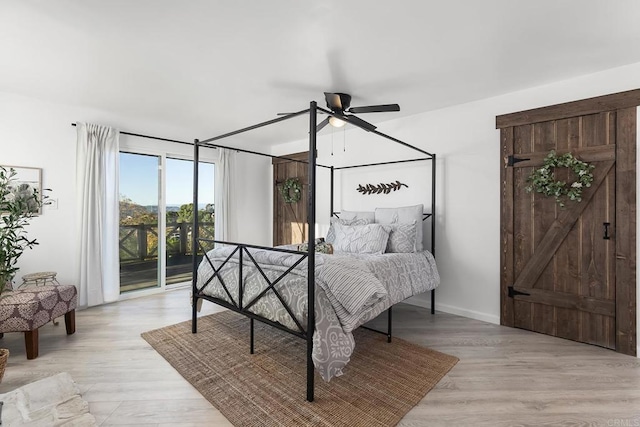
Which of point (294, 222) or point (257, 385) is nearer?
point (257, 385)

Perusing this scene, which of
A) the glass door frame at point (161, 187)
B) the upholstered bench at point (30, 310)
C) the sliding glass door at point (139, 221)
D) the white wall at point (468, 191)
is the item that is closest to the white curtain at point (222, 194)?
the glass door frame at point (161, 187)

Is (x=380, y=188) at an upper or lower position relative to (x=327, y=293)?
upper

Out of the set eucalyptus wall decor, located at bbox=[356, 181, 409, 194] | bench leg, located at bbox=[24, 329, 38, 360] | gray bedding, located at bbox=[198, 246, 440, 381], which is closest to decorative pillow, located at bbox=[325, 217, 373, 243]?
eucalyptus wall decor, located at bbox=[356, 181, 409, 194]

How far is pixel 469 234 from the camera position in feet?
11.9

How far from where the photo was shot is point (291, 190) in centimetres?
556

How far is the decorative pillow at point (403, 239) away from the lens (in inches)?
137

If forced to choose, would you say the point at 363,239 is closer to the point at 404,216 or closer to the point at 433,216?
the point at 404,216

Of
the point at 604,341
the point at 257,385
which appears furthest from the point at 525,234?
the point at 257,385

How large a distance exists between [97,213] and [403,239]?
3778mm

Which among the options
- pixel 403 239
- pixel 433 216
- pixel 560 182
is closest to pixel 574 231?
pixel 560 182

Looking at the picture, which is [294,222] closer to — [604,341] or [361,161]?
[361,161]

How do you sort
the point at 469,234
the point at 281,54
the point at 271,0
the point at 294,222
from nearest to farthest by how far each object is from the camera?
the point at 271,0 → the point at 281,54 → the point at 469,234 → the point at 294,222

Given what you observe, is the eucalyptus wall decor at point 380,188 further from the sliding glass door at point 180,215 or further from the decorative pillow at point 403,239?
the sliding glass door at point 180,215

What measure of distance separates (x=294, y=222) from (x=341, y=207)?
3.62 ft
